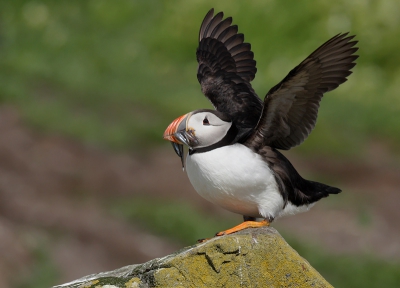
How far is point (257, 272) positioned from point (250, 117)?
1775mm

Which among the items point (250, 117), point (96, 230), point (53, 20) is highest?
point (53, 20)

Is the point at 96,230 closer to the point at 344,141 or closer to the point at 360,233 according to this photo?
the point at 360,233

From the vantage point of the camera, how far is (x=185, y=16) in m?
20.5

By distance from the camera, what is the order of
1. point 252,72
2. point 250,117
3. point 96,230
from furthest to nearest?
point 96,230 < point 252,72 < point 250,117

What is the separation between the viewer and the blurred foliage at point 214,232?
13367mm

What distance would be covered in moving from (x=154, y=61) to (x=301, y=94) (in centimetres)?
1389

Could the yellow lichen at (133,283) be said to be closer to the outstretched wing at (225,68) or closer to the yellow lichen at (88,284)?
the yellow lichen at (88,284)

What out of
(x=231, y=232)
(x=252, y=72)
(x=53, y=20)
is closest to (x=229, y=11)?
(x=53, y=20)

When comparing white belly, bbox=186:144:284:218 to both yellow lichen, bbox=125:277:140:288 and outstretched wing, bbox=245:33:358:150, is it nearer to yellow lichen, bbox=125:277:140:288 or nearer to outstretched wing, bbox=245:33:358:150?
outstretched wing, bbox=245:33:358:150

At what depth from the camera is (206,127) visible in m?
6.74

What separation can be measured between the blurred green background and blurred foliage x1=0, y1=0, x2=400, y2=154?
2cm

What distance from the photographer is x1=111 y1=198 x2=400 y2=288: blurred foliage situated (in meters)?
13.4

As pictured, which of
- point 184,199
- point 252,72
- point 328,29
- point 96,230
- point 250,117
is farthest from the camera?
point 328,29

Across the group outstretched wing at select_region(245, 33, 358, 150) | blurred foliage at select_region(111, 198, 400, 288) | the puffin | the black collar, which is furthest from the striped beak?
blurred foliage at select_region(111, 198, 400, 288)
